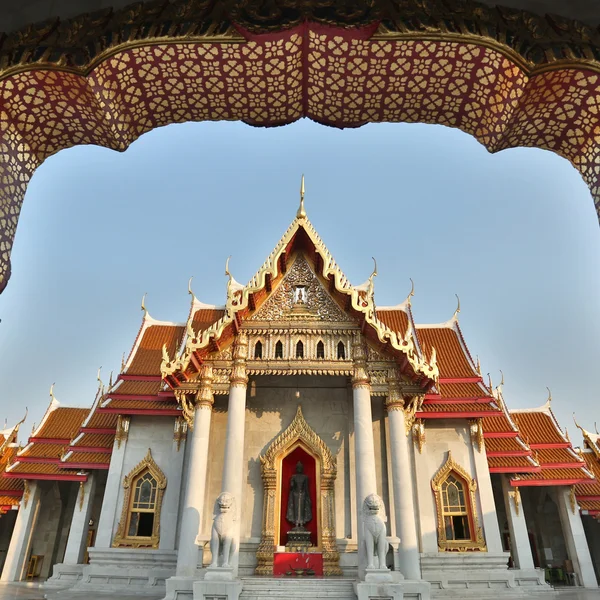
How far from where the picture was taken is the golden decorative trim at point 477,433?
1265 cm

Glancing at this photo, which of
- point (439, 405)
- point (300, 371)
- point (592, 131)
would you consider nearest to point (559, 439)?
point (439, 405)

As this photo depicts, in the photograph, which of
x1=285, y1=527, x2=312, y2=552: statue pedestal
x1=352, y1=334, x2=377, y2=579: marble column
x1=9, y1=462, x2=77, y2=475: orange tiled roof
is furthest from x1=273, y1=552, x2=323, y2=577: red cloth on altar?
x1=9, y1=462, x2=77, y2=475: orange tiled roof

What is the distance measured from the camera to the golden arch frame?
2986 mm

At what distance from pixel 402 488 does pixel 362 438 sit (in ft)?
4.19

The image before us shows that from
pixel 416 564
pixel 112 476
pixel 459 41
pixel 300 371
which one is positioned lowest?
pixel 416 564

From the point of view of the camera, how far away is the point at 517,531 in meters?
13.4

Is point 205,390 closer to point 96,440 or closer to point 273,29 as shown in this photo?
point 96,440

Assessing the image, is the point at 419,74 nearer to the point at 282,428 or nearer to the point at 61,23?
the point at 61,23

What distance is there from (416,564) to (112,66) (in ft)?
31.4

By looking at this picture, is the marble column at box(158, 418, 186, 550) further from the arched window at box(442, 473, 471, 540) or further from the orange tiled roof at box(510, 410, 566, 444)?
the orange tiled roof at box(510, 410, 566, 444)

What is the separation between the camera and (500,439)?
14.1m

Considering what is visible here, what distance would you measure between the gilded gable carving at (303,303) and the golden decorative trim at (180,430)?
3.67 meters

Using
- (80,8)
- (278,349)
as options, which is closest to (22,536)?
(278,349)

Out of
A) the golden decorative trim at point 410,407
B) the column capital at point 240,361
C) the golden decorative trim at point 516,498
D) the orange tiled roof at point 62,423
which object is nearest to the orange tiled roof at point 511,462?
the golden decorative trim at point 516,498
